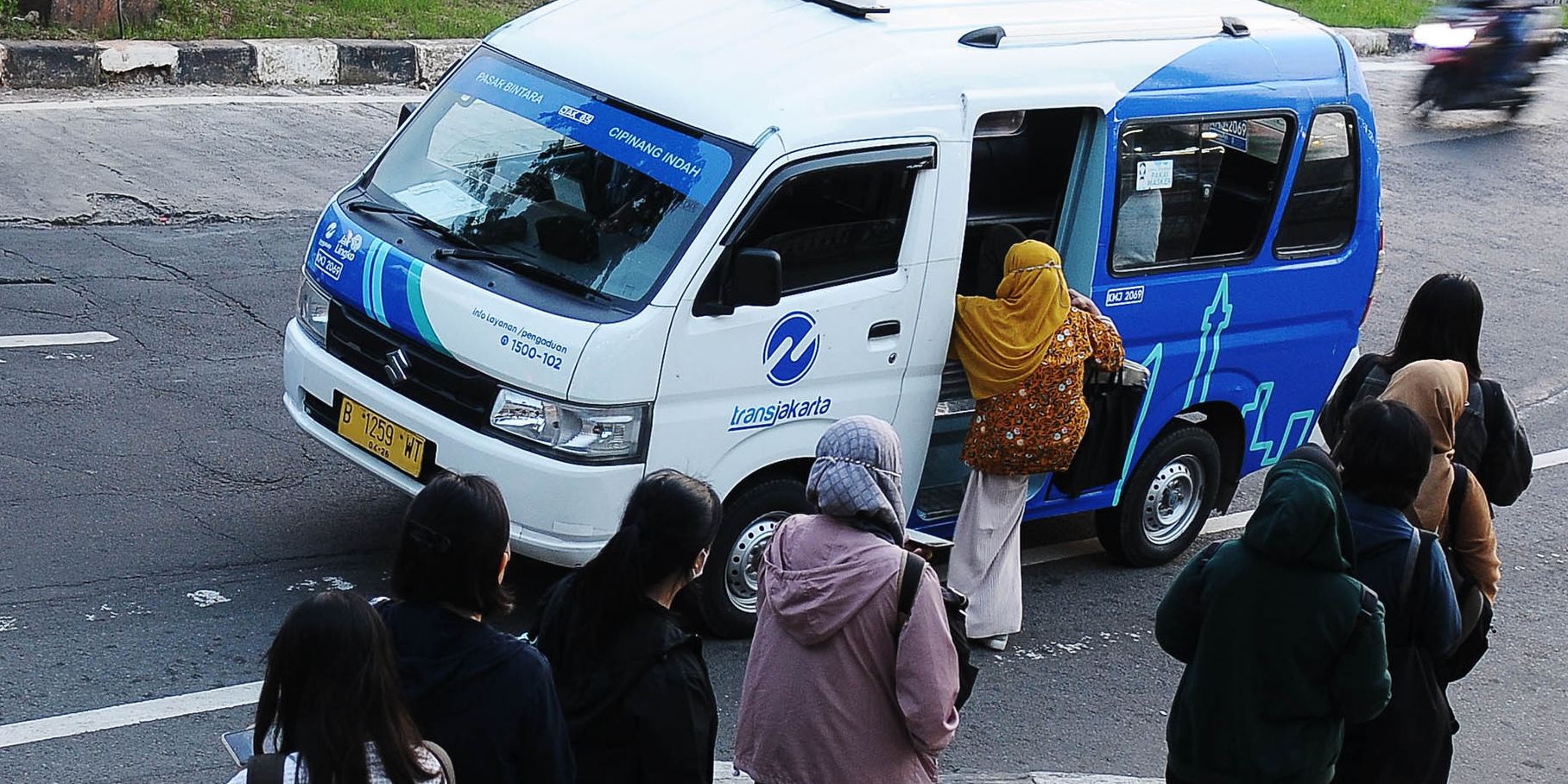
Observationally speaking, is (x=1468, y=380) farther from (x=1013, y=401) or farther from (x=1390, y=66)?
(x=1390, y=66)

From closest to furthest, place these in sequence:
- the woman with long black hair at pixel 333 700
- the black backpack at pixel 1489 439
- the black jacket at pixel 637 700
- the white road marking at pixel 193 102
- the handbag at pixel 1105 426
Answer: the woman with long black hair at pixel 333 700, the black jacket at pixel 637 700, the black backpack at pixel 1489 439, the handbag at pixel 1105 426, the white road marking at pixel 193 102

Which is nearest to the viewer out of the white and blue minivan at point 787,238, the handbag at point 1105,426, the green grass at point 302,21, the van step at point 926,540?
the white and blue minivan at point 787,238

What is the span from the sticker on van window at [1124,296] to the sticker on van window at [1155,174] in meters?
0.39

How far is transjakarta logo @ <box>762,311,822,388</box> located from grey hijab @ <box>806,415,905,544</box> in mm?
1852

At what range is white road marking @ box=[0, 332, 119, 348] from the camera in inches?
316

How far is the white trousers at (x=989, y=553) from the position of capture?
637 cm

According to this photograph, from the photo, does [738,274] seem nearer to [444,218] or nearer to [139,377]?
[444,218]

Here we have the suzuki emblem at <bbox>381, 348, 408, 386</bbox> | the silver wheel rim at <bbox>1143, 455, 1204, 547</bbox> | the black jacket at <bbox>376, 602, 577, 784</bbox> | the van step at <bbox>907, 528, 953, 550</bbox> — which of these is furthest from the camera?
the silver wheel rim at <bbox>1143, 455, 1204, 547</bbox>

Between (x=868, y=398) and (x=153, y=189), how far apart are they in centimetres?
623

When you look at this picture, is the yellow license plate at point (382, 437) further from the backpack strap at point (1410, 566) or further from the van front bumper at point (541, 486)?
the backpack strap at point (1410, 566)

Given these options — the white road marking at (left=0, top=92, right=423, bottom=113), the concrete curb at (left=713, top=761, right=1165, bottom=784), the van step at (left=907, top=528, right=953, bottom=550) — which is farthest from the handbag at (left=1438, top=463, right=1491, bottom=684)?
the white road marking at (left=0, top=92, right=423, bottom=113)

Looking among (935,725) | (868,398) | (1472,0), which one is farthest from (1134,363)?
(1472,0)

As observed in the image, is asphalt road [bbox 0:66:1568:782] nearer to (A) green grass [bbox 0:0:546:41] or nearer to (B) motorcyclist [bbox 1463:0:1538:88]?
(A) green grass [bbox 0:0:546:41]

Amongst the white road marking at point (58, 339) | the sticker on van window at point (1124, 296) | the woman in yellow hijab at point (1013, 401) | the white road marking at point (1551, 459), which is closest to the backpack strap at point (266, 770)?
the woman in yellow hijab at point (1013, 401)
